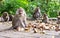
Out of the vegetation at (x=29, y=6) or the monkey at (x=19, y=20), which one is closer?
the monkey at (x=19, y=20)

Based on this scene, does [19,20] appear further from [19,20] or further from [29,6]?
[29,6]

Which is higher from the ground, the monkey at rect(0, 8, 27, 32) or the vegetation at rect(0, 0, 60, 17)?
the monkey at rect(0, 8, 27, 32)

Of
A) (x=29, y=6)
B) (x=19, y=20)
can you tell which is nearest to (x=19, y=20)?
(x=19, y=20)

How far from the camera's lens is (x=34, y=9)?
1694cm

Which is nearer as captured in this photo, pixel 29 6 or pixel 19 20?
pixel 19 20

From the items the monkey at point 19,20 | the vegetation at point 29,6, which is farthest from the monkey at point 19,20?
the vegetation at point 29,6

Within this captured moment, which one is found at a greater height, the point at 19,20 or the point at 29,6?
the point at 19,20

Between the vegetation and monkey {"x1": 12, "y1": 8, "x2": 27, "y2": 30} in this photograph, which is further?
the vegetation

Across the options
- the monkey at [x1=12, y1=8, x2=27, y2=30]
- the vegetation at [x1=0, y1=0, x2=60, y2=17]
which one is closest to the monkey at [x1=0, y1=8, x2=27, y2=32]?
the monkey at [x1=12, y1=8, x2=27, y2=30]

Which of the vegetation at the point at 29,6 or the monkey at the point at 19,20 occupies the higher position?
the monkey at the point at 19,20

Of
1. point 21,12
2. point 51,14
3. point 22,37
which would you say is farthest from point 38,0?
point 22,37

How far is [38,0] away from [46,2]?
79 centimetres

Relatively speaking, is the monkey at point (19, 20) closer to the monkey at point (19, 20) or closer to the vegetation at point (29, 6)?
the monkey at point (19, 20)

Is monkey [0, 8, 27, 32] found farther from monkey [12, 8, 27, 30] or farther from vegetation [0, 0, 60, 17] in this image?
vegetation [0, 0, 60, 17]
